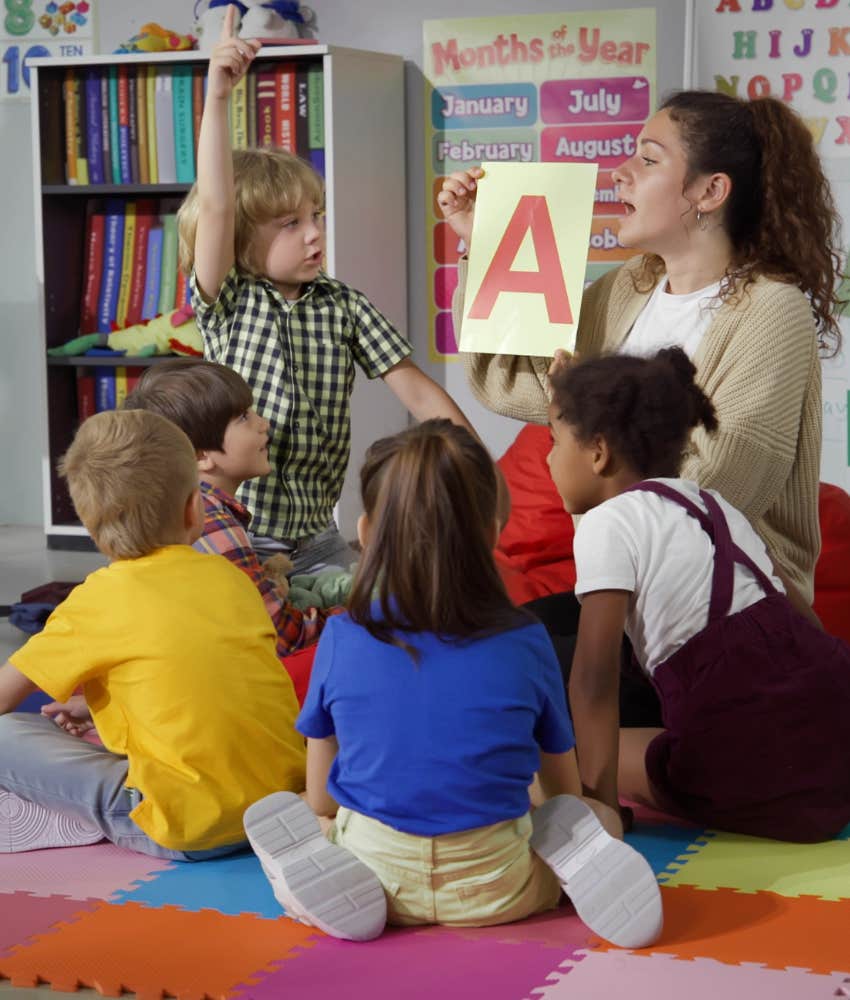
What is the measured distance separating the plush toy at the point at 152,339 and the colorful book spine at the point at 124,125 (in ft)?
1.36

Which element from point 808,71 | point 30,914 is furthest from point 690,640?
point 808,71

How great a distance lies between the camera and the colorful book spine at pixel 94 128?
14.4 ft

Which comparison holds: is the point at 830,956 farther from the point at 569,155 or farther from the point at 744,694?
the point at 569,155

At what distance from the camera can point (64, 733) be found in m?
2.13

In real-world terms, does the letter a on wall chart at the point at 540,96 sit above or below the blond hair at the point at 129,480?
above

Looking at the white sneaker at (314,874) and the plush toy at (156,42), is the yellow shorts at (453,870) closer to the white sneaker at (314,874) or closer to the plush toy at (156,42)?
the white sneaker at (314,874)

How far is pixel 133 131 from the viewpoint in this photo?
14.4 ft

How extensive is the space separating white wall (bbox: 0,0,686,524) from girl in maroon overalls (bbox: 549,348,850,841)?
7.80ft

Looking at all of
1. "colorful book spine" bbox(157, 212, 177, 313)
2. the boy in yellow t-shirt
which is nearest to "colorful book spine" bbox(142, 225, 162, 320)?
"colorful book spine" bbox(157, 212, 177, 313)

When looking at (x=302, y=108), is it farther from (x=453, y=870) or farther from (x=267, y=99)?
(x=453, y=870)

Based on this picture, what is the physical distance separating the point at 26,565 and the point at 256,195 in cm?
190

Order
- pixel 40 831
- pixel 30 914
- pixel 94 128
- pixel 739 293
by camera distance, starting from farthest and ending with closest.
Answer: pixel 94 128 → pixel 739 293 → pixel 40 831 → pixel 30 914

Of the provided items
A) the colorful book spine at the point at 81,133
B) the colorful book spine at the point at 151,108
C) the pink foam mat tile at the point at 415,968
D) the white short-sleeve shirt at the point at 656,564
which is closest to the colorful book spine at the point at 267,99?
the colorful book spine at the point at 151,108

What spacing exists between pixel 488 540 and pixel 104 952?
60 centimetres
